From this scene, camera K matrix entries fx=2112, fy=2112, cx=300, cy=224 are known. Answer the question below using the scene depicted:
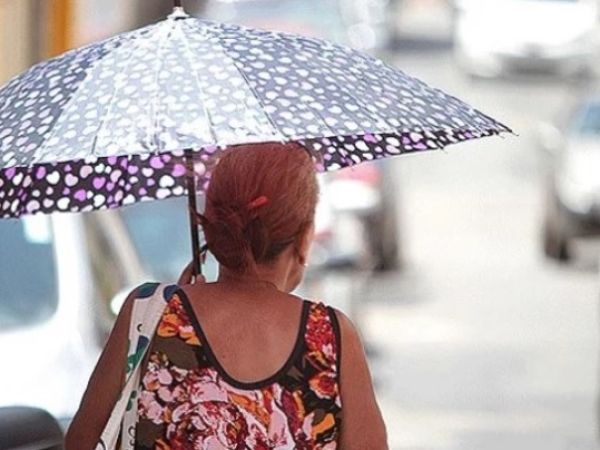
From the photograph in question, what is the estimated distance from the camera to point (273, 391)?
3814 millimetres

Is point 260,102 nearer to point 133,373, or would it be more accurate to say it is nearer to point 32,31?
point 133,373

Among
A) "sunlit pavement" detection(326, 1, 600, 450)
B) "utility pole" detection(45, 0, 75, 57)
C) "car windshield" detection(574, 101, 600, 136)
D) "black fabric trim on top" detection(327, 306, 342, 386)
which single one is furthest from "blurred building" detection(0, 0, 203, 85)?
"car windshield" detection(574, 101, 600, 136)

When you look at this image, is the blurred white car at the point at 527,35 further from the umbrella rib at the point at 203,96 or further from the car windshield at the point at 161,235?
Result: the umbrella rib at the point at 203,96

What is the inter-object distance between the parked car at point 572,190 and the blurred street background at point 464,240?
19 mm

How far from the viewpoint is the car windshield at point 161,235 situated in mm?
8898

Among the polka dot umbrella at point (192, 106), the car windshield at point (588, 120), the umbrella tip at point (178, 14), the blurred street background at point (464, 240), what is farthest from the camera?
the car windshield at point (588, 120)

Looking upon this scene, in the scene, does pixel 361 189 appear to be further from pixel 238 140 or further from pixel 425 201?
pixel 238 140

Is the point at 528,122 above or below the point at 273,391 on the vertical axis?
below

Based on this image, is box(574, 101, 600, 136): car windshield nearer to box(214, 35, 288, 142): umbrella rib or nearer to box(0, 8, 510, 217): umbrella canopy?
box(0, 8, 510, 217): umbrella canopy

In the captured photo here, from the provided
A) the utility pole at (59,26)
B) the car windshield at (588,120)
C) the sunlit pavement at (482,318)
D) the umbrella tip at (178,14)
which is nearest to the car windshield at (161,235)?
the utility pole at (59,26)

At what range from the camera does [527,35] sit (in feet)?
102

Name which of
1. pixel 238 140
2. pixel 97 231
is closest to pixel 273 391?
pixel 238 140

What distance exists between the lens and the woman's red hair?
389 centimetres

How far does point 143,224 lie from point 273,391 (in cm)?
595
